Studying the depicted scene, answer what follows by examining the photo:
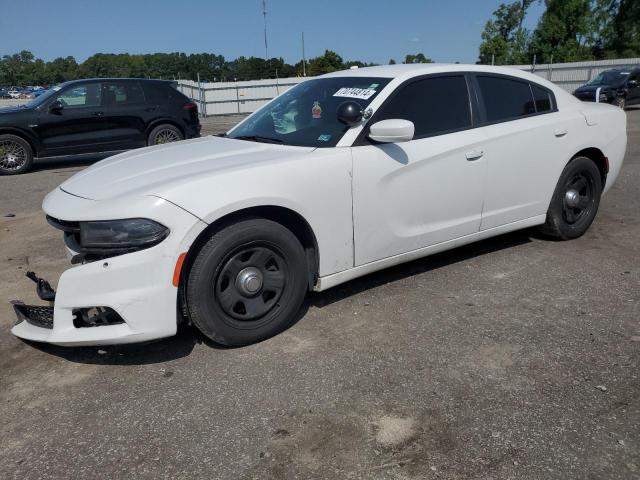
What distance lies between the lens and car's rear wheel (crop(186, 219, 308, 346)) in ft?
9.98

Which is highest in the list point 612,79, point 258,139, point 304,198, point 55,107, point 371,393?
point 612,79

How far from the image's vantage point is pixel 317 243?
345cm

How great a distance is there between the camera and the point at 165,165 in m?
3.43

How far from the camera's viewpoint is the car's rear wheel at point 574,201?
4863mm

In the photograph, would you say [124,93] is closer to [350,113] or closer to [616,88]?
[350,113]

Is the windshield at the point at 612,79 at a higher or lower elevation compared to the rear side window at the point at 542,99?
higher

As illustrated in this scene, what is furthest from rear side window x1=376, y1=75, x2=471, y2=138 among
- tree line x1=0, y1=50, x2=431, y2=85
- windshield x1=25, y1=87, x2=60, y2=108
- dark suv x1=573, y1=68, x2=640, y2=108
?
tree line x1=0, y1=50, x2=431, y2=85

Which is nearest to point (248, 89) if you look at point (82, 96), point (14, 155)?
point (82, 96)

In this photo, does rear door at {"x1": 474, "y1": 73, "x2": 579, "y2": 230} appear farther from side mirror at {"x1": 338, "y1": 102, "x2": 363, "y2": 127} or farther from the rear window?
the rear window

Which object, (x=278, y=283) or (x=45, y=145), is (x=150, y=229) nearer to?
(x=278, y=283)

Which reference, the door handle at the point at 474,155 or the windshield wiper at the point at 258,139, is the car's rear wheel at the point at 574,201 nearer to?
the door handle at the point at 474,155

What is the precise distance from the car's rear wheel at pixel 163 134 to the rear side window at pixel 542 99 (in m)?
8.17

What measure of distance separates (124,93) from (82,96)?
0.80 metres

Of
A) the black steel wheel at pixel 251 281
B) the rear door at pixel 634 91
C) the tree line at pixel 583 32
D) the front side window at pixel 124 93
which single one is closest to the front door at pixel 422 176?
the black steel wheel at pixel 251 281
